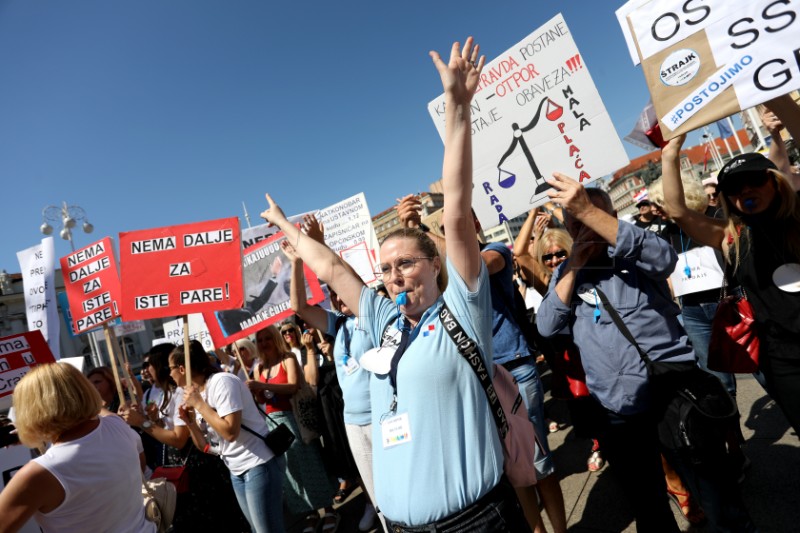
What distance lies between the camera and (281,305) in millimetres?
4793

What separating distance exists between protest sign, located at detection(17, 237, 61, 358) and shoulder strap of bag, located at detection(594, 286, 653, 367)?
5.83 metres

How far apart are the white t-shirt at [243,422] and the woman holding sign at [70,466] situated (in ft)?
2.58

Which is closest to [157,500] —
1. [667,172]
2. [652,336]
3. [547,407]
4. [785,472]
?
[652,336]

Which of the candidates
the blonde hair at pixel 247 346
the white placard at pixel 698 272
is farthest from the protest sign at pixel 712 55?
the blonde hair at pixel 247 346

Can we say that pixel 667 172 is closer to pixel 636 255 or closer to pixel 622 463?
pixel 636 255

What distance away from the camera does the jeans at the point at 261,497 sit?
10.4ft

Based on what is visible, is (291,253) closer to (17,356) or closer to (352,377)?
(352,377)

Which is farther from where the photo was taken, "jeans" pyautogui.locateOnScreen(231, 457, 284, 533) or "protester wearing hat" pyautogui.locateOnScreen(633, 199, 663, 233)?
"protester wearing hat" pyautogui.locateOnScreen(633, 199, 663, 233)

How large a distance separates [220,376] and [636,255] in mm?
2730

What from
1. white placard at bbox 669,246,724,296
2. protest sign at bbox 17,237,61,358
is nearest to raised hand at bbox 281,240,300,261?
white placard at bbox 669,246,724,296

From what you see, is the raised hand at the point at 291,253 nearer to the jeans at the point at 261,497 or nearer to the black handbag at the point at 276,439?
the black handbag at the point at 276,439

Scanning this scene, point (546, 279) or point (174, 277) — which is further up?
point (174, 277)

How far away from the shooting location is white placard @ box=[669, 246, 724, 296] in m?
3.89

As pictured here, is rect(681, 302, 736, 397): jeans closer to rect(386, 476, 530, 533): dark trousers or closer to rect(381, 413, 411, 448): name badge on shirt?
rect(386, 476, 530, 533): dark trousers
